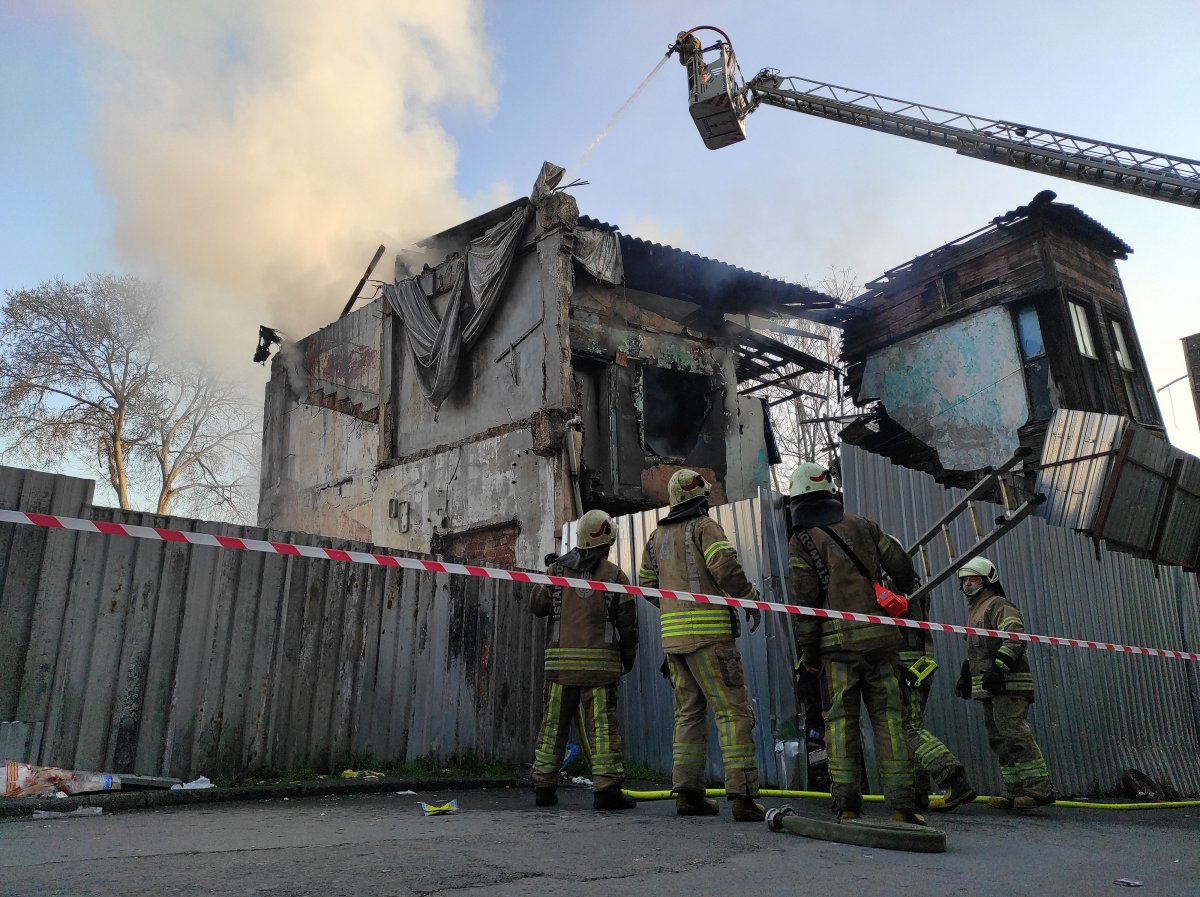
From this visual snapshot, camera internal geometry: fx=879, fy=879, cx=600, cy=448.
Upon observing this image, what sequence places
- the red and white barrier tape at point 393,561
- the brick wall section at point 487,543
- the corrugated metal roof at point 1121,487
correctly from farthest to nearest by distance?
the brick wall section at point 487,543 < the corrugated metal roof at point 1121,487 < the red and white barrier tape at point 393,561

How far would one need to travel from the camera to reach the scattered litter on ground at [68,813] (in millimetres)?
4391

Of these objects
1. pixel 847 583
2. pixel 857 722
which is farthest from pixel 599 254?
pixel 857 722

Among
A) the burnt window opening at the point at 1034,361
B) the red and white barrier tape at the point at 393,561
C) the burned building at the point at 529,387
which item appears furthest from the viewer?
the burnt window opening at the point at 1034,361

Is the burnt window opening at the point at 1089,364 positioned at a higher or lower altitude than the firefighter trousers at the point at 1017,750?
higher

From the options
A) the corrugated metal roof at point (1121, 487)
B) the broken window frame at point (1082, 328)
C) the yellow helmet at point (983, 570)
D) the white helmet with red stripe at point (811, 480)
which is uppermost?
the broken window frame at point (1082, 328)

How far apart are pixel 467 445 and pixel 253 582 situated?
8699 millimetres

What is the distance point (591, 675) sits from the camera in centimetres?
529

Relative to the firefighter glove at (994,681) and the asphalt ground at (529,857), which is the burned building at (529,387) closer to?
the firefighter glove at (994,681)

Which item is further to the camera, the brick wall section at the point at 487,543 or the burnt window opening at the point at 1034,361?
the burnt window opening at the point at 1034,361

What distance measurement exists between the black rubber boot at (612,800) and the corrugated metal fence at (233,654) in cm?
208

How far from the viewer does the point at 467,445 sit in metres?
14.6

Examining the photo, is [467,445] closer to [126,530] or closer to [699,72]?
[699,72]

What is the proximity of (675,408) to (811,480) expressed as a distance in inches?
453

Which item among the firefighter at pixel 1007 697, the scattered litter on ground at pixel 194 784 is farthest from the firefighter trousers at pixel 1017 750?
the scattered litter on ground at pixel 194 784
